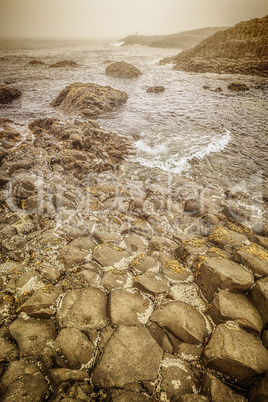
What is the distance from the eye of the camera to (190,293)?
2936 millimetres

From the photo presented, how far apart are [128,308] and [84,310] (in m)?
0.64

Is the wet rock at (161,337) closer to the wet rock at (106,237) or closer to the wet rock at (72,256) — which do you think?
the wet rock at (72,256)

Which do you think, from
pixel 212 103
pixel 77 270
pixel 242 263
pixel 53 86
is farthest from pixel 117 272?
pixel 53 86

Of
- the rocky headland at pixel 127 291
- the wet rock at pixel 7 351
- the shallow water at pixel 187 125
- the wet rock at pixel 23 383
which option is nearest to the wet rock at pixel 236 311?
the rocky headland at pixel 127 291

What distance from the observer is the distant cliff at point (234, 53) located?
2731 cm

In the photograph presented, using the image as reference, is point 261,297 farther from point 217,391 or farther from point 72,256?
point 72,256

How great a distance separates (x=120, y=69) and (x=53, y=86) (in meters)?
9.34

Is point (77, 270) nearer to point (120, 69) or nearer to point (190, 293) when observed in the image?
point (190, 293)

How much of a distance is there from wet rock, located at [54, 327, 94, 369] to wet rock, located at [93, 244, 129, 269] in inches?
46.0

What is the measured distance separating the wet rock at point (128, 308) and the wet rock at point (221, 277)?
968 millimetres

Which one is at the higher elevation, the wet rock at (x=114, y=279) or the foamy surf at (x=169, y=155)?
the foamy surf at (x=169, y=155)

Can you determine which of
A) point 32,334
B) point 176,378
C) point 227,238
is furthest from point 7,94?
point 176,378

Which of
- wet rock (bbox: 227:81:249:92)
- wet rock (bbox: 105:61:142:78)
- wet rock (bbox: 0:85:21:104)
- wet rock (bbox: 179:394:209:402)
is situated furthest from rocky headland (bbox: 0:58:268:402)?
wet rock (bbox: 105:61:142:78)

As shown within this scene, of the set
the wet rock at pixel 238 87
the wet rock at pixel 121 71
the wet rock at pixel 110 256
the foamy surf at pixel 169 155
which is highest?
the wet rock at pixel 121 71
